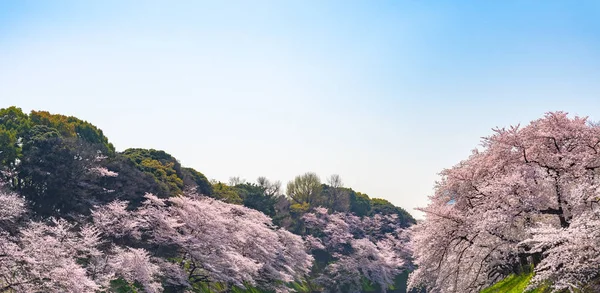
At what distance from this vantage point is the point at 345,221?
87.6m

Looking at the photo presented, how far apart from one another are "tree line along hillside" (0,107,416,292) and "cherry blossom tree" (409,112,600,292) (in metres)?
18.1

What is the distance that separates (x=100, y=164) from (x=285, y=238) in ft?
81.3

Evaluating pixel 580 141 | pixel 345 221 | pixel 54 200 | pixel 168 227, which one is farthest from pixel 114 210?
pixel 345 221

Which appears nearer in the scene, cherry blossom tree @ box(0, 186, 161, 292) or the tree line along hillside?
cherry blossom tree @ box(0, 186, 161, 292)

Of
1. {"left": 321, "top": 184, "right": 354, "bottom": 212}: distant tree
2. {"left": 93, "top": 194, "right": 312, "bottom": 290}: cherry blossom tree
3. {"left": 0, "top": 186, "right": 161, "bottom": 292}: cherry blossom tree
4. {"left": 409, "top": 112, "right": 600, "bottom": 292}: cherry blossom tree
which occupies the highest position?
{"left": 321, "top": 184, "right": 354, "bottom": 212}: distant tree

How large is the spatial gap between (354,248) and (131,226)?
47.7 meters

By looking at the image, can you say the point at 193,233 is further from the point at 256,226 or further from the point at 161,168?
the point at 161,168

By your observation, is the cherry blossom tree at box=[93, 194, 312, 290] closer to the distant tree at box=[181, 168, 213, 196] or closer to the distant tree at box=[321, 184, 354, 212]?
the distant tree at box=[181, 168, 213, 196]

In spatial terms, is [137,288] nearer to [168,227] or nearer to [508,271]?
[168,227]

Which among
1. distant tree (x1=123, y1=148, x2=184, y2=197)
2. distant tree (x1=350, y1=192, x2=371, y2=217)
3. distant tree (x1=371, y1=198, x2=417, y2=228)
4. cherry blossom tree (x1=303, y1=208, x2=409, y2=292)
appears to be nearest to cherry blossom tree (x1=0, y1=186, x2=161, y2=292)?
distant tree (x1=123, y1=148, x2=184, y2=197)

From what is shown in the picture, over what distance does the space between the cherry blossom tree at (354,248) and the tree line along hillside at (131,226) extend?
0.27 m

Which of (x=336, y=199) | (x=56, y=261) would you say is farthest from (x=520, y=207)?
(x=336, y=199)

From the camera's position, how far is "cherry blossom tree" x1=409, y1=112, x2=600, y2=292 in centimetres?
1337

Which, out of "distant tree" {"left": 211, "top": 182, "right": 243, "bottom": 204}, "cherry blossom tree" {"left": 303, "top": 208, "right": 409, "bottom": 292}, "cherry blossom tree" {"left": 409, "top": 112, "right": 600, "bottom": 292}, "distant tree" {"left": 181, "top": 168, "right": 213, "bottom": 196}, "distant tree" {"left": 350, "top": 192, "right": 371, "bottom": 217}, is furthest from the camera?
"distant tree" {"left": 350, "top": 192, "right": 371, "bottom": 217}
